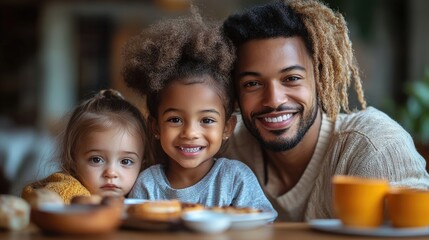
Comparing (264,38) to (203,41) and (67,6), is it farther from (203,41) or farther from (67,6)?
(67,6)

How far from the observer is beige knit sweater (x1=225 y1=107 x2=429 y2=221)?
1.81m

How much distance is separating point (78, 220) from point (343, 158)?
91cm

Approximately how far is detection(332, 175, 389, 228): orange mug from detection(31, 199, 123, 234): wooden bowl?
1.35 feet

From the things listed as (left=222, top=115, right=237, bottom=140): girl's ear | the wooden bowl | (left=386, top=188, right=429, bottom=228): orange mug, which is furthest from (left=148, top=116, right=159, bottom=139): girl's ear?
(left=386, top=188, right=429, bottom=228): orange mug

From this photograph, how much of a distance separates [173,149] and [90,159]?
9.4 inches

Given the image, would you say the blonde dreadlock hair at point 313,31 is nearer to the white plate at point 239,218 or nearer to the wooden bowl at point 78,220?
→ the white plate at point 239,218

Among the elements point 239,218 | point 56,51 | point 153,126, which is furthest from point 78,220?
point 56,51

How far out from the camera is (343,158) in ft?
6.21

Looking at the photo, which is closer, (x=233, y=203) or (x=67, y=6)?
(x=233, y=203)

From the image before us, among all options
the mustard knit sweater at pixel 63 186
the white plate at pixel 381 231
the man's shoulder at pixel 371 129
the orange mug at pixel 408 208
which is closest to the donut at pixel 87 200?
the mustard knit sweater at pixel 63 186

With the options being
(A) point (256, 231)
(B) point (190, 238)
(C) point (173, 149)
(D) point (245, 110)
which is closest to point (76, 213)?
(B) point (190, 238)

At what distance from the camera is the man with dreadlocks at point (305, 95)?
188 centimetres

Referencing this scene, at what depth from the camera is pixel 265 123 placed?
76.3 inches

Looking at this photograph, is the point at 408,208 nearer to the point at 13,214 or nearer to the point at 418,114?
the point at 13,214
